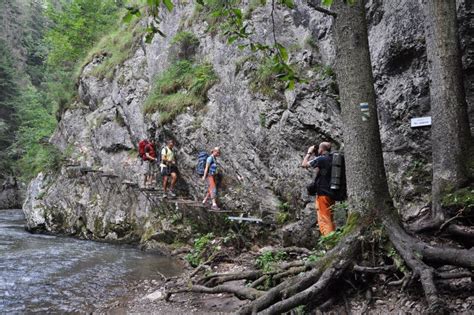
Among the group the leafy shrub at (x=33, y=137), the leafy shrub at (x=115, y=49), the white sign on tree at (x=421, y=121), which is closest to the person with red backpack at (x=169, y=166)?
the leafy shrub at (x=115, y=49)

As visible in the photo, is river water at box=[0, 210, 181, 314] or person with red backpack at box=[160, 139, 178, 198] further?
person with red backpack at box=[160, 139, 178, 198]

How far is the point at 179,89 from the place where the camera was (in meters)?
15.1

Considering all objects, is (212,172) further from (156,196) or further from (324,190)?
(324,190)

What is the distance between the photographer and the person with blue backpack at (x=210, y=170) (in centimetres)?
1206

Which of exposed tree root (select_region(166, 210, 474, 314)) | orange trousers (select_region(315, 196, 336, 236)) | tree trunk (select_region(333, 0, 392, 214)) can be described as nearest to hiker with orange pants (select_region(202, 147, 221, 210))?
orange trousers (select_region(315, 196, 336, 236))

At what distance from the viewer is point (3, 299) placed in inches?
290

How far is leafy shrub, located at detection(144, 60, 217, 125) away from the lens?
45.2 feet

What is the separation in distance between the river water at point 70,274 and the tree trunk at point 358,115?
5163mm

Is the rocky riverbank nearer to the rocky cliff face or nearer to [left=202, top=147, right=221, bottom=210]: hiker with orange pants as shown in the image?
the rocky cliff face

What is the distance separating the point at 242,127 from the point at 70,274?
6.20m

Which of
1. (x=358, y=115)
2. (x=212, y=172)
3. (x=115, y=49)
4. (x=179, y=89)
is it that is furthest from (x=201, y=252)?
(x=115, y=49)

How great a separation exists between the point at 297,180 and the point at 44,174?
55.0 ft

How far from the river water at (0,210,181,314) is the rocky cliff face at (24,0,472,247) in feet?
9.12

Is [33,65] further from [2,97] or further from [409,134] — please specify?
[409,134]
